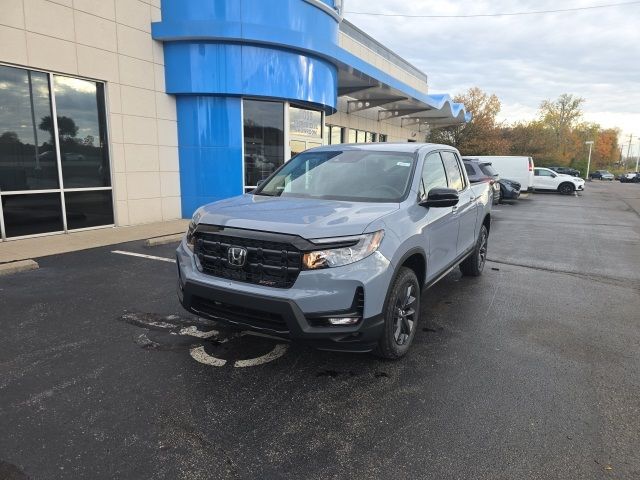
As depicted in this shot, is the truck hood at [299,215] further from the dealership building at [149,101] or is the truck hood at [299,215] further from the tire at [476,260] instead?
the dealership building at [149,101]

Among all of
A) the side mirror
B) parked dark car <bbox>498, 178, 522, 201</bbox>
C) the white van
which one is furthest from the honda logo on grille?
the white van

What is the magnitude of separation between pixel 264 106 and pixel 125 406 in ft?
33.1

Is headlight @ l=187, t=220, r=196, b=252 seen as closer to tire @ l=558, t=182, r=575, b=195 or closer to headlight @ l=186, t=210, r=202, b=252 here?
headlight @ l=186, t=210, r=202, b=252

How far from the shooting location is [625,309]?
541 cm

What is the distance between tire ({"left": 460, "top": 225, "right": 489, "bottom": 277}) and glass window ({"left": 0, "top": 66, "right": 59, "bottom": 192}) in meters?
7.93

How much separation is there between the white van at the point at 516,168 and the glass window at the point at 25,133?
23135mm

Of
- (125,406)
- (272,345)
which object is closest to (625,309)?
(272,345)

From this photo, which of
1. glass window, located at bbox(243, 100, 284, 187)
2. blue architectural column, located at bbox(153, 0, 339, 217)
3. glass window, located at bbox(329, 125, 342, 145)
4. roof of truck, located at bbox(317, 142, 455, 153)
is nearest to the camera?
roof of truck, located at bbox(317, 142, 455, 153)

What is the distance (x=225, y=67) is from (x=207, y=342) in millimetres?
8693

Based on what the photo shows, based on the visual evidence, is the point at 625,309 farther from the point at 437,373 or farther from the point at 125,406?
the point at 125,406

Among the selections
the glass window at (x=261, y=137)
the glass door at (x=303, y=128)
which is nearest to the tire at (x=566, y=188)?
the glass door at (x=303, y=128)

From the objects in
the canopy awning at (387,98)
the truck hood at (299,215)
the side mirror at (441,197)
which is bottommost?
the truck hood at (299,215)

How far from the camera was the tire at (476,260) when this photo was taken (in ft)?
21.2

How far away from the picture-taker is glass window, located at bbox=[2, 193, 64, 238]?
817 cm
